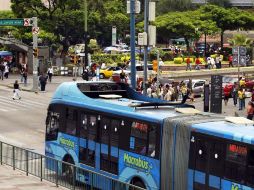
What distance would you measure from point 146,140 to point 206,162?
2.36 metres

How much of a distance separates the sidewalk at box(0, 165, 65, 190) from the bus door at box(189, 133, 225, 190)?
15.4 ft

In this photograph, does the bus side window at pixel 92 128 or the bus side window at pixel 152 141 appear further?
the bus side window at pixel 92 128

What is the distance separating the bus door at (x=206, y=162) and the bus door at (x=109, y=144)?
326cm

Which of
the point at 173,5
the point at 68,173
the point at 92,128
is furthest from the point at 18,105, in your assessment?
the point at 173,5

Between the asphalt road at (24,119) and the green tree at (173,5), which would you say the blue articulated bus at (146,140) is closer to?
the asphalt road at (24,119)

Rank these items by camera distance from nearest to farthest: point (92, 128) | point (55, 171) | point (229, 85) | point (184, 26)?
point (55, 171)
point (92, 128)
point (229, 85)
point (184, 26)

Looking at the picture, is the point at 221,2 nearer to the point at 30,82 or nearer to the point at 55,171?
the point at 30,82

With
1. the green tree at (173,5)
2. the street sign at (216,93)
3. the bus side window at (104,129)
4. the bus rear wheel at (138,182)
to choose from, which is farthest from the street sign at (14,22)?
the green tree at (173,5)

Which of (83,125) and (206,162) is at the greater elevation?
(83,125)

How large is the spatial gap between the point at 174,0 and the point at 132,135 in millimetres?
89416

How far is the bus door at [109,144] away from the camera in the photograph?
18328 mm

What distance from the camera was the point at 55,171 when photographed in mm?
18844

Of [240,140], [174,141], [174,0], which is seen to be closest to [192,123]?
[174,141]

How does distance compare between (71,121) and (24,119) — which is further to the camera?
(24,119)
